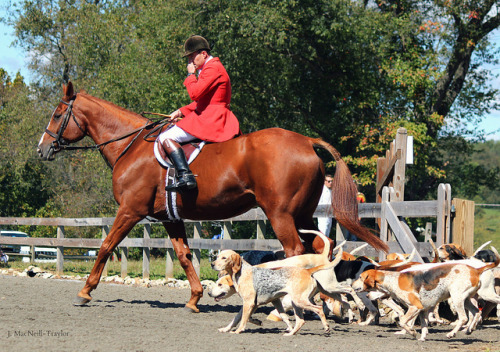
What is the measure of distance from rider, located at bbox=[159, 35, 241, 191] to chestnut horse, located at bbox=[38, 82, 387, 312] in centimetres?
18

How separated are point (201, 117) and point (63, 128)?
92.9 inches

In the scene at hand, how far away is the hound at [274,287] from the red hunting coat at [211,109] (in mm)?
1937

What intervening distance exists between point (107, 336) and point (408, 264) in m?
3.20

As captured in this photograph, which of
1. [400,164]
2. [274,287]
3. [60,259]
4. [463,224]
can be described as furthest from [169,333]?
[60,259]

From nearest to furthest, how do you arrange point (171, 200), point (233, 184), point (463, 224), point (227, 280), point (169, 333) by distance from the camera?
point (169, 333) → point (227, 280) → point (233, 184) → point (171, 200) → point (463, 224)

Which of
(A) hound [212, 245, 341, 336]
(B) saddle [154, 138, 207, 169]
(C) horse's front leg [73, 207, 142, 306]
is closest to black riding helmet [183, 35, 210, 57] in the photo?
(B) saddle [154, 138, 207, 169]

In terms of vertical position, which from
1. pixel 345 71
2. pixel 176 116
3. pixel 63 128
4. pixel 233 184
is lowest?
pixel 233 184

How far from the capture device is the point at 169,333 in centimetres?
643

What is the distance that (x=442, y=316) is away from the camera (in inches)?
328

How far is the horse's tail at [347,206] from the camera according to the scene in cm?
799

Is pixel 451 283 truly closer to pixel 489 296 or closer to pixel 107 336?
pixel 489 296

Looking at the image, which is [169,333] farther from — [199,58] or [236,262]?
[199,58]

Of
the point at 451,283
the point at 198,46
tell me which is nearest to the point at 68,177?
the point at 198,46

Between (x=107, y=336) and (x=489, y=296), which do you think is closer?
(x=107, y=336)
